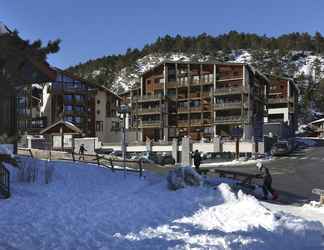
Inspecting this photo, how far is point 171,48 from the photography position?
164375mm

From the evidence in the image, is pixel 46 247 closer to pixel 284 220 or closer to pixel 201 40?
pixel 284 220

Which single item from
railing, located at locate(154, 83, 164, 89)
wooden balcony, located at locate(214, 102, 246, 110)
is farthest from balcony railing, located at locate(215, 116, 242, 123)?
railing, located at locate(154, 83, 164, 89)

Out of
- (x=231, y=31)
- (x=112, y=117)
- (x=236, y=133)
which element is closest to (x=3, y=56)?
(x=236, y=133)

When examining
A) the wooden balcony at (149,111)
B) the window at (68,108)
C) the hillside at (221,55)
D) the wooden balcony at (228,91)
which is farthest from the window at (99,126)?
the hillside at (221,55)

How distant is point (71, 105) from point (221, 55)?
86002 mm

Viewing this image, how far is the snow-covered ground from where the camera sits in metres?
8.71

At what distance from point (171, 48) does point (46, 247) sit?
522 ft

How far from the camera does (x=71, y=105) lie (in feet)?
244

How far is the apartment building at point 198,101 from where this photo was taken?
6775 centimetres

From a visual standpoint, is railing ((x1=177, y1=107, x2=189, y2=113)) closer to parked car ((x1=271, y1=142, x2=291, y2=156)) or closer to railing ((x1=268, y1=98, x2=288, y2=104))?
railing ((x1=268, y1=98, x2=288, y2=104))

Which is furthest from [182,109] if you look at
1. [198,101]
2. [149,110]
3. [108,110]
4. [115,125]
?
[115,125]

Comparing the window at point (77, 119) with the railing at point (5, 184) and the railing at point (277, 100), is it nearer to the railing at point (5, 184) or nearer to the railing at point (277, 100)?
the railing at point (277, 100)

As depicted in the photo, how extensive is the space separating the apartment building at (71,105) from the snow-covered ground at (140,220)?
57.4 m

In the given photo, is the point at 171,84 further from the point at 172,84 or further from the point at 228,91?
the point at 228,91
